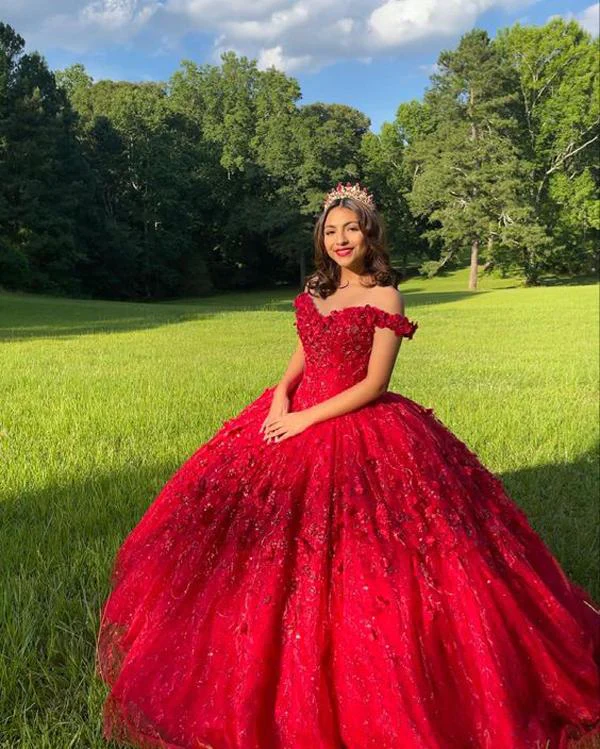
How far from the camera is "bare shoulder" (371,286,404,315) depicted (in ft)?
9.39

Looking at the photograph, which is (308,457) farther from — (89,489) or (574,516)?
(574,516)

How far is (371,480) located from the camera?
2500 millimetres

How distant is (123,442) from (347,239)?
11.0 feet

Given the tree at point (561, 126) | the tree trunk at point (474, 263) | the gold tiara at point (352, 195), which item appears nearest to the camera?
the gold tiara at point (352, 195)

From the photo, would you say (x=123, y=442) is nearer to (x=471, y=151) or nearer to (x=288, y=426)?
(x=288, y=426)

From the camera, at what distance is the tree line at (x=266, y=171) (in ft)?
126

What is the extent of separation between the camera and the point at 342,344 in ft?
9.29

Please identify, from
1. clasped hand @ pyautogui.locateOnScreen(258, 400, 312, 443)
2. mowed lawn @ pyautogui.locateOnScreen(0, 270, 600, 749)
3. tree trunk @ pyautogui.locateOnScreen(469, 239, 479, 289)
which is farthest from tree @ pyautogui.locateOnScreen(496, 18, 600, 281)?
clasped hand @ pyautogui.locateOnScreen(258, 400, 312, 443)

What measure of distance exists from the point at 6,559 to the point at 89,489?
3.35ft

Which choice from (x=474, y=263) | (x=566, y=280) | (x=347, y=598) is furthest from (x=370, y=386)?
(x=566, y=280)

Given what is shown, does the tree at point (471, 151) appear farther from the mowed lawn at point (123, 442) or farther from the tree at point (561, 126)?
the mowed lawn at point (123, 442)

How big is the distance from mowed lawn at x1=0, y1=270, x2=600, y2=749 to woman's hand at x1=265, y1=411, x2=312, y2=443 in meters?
1.17

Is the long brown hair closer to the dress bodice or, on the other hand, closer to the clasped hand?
the dress bodice

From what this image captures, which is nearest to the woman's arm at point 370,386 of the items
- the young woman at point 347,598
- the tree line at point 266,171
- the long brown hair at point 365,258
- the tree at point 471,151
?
the young woman at point 347,598
